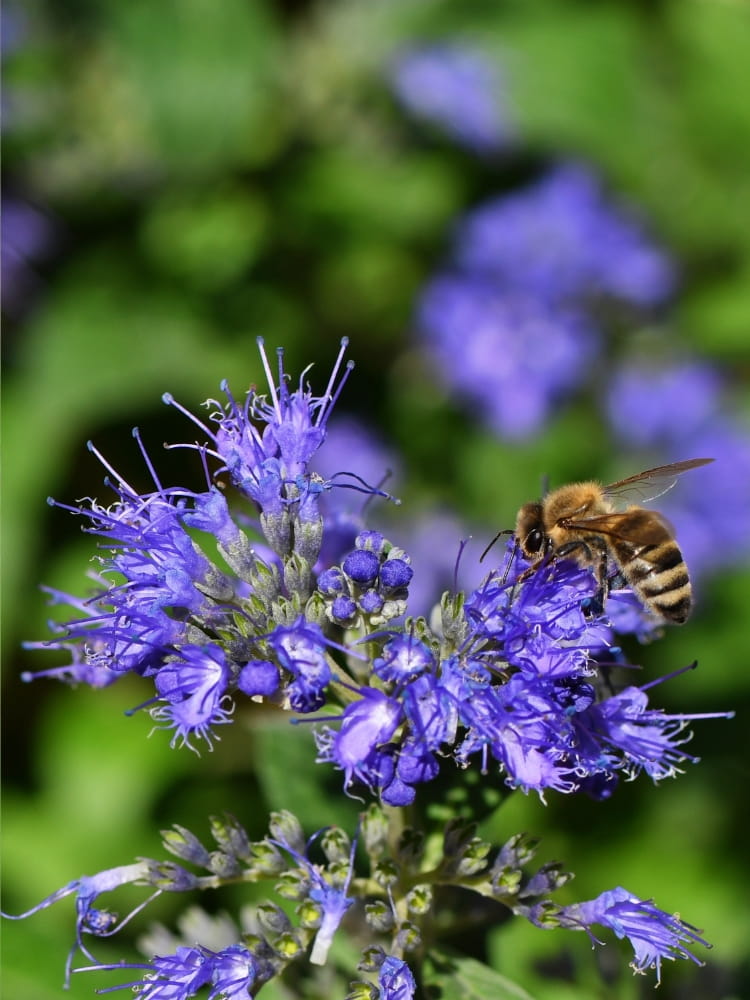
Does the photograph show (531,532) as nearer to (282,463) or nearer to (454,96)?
Answer: (282,463)

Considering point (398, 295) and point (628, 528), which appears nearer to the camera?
point (628, 528)

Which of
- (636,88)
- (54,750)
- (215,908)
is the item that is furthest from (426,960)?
(636,88)

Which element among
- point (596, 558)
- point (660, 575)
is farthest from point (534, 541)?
point (660, 575)

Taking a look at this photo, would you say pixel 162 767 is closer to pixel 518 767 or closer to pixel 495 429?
pixel 495 429

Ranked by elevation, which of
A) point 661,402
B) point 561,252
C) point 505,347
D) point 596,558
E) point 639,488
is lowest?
point 596,558

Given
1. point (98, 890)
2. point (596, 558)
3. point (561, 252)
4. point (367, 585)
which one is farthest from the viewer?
point (561, 252)
